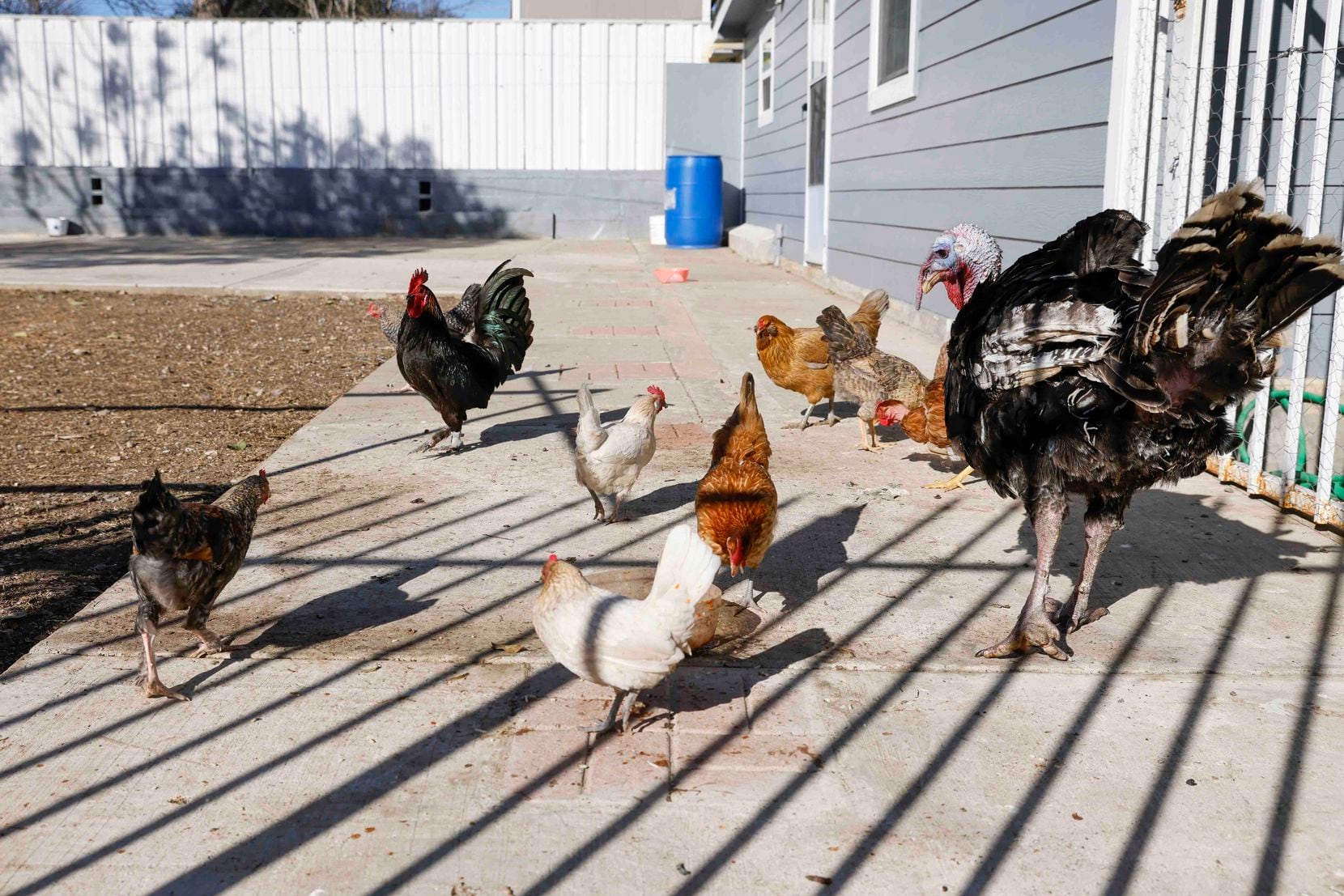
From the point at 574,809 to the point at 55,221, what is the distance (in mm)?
24689

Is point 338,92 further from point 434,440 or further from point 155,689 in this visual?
point 155,689

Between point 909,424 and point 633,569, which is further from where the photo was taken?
point 909,424

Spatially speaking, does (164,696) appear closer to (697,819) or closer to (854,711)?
(697,819)

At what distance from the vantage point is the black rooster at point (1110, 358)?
2926 mm

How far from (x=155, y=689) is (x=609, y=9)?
94.6 ft

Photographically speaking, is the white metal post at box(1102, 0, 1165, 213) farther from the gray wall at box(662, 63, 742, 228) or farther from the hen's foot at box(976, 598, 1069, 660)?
the gray wall at box(662, 63, 742, 228)

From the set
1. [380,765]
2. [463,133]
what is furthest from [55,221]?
[380,765]

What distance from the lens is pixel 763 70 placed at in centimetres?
2023

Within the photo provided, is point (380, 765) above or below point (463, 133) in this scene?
below

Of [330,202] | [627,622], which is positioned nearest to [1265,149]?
[627,622]

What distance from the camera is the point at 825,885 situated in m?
2.44

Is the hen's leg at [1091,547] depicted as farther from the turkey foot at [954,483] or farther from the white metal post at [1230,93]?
the white metal post at [1230,93]

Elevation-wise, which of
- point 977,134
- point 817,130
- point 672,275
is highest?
point 817,130

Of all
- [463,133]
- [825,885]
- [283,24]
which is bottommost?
[825,885]
